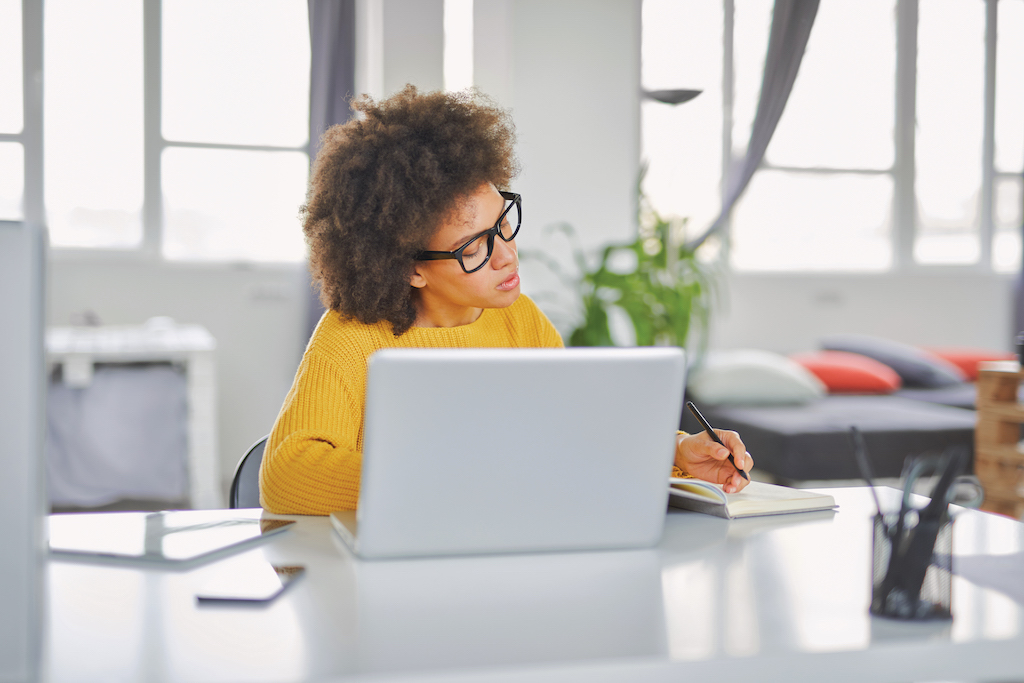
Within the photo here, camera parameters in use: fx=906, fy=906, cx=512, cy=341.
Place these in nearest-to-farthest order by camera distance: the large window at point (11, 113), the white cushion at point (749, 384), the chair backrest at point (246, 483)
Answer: the chair backrest at point (246, 483) < the white cushion at point (749, 384) < the large window at point (11, 113)

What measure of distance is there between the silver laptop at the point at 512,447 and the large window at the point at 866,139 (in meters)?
4.13

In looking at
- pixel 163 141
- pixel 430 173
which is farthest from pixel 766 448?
pixel 163 141

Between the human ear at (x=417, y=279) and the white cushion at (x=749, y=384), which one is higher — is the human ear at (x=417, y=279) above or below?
above

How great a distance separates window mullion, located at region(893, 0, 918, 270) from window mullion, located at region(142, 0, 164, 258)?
404 cm

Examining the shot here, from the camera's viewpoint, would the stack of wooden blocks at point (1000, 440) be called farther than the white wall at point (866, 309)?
No

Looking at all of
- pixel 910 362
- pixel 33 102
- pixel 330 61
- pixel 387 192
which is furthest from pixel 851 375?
pixel 33 102

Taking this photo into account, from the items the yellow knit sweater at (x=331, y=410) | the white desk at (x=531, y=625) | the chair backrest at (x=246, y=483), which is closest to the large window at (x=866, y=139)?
the yellow knit sweater at (x=331, y=410)

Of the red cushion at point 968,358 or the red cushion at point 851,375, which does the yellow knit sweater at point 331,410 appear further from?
the red cushion at point 968,358

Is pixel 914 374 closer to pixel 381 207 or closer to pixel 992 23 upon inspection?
pixel 992 23

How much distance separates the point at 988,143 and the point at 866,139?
832mm

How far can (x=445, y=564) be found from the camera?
823 mm

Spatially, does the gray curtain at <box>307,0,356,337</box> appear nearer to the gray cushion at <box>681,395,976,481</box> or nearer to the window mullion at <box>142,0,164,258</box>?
the window mullion at <box>142,0,164,258</box>

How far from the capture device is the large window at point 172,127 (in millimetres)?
4273

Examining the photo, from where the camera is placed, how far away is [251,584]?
77 cm
